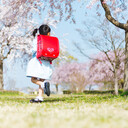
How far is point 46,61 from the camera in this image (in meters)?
6.88

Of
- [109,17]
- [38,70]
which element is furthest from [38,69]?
[109,17]

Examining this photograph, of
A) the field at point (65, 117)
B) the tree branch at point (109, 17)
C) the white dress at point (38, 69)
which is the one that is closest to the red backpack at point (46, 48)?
the white dress at point (38, 69)

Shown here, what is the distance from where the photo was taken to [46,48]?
6.54 metres

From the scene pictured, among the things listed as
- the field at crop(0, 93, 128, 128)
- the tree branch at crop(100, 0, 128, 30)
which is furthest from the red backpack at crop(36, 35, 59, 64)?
the tree branch at crop(100, 0, 128, 30)

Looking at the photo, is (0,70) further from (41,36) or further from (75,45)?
(41,36)

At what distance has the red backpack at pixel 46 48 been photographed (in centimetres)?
649

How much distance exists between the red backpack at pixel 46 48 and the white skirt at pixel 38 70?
173 mm

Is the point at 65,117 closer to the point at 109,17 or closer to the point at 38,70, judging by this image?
the point at 38,70

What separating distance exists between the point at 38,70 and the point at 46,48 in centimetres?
70

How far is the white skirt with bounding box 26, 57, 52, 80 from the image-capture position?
A: 6574 millimetres

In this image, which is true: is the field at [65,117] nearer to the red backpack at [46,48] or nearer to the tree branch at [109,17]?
the red backpack at [46,48]

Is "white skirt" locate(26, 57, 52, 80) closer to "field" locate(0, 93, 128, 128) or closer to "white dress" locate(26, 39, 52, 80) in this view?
"white dress" locate(26, 39, 52, 80)

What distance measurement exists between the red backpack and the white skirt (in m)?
0.17

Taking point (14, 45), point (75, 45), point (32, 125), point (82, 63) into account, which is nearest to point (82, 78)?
point (75, 45)
